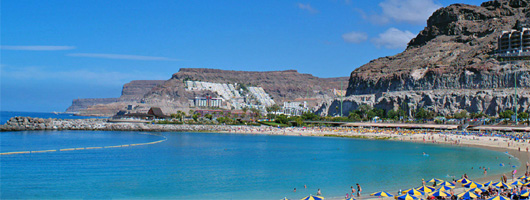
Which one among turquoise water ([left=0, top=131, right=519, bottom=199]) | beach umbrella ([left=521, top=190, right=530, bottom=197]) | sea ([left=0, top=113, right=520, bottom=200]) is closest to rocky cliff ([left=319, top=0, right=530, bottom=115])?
sea ([left=0, top=113, right=520, bottom=200])

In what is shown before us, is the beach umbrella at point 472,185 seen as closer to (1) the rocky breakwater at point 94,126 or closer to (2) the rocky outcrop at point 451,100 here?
(2) the rocky outcrop at point 451,100

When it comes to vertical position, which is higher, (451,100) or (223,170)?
(451,100)

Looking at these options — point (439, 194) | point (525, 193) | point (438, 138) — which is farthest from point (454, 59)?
point (439, 194)

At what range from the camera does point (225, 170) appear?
39.9m

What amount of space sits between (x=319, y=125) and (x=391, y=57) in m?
45.6

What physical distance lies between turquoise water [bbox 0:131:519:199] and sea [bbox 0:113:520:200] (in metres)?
0.06

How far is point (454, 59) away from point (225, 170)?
88882 mm

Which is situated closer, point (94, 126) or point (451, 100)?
point (451, 100)

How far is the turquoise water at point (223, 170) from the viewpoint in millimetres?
30578

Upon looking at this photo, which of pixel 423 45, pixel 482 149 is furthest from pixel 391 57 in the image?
pixel 482 149

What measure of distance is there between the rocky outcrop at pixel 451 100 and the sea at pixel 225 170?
34.2 metres

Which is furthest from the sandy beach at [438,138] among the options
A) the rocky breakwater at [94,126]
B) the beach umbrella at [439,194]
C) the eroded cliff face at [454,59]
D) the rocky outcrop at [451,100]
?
the eroded cliff face at [454,59]

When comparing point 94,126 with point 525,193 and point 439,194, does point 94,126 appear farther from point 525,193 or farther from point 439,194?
point 525,193

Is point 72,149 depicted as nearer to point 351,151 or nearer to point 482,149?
point 351,151
